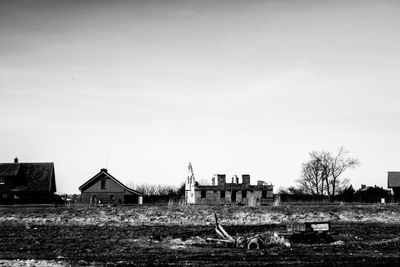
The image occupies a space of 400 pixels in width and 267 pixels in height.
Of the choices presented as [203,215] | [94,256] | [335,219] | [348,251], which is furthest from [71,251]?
[335,219]

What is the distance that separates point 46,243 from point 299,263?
17140 mm

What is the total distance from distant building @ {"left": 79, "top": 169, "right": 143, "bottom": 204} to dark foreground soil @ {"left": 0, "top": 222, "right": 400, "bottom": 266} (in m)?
37.1

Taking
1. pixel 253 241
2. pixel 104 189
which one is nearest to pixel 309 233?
pixel 253 241

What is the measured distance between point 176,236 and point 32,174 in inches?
2136

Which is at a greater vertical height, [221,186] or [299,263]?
[221,186]

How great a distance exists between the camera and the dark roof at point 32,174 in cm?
8450

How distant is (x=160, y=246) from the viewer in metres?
32.5

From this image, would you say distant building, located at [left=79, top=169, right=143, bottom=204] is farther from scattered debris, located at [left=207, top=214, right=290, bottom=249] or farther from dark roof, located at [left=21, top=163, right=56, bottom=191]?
scattered debris, located at [left=207, top=214, right=290, bottom=249]

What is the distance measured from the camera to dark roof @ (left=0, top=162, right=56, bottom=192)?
8450 cm

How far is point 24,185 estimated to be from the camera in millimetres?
85250

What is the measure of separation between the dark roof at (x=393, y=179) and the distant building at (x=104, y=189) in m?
47.8

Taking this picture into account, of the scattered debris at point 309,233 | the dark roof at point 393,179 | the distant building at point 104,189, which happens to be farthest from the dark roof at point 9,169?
the dark roof at point 393,179

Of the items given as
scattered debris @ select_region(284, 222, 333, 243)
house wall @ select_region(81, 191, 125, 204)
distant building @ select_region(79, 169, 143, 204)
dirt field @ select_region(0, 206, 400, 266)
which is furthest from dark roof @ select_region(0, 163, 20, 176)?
scattered debris @ select_region(284, 222, 333, 243)

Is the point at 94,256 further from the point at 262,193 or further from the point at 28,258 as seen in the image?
the point at 262,193
